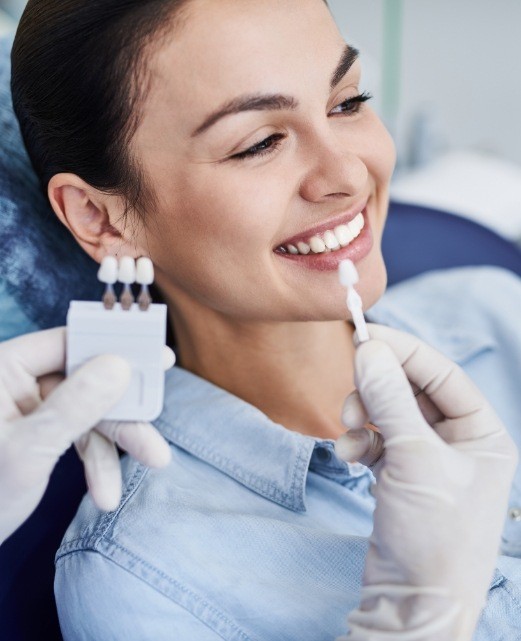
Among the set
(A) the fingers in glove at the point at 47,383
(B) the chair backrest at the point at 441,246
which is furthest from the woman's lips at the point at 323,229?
(B) the chair backrest at the point at 441,246

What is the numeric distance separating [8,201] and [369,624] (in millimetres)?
815

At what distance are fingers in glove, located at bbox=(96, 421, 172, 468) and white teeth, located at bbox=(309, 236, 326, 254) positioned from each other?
1.28 ft

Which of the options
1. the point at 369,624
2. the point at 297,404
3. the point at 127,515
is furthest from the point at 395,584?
the point at 297,404

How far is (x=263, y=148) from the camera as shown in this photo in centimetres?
102

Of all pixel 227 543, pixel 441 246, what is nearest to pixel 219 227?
pixel 227 543

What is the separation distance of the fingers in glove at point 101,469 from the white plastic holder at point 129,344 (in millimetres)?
54

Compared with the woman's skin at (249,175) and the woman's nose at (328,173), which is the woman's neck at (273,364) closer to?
the woman's skin at (249,175)

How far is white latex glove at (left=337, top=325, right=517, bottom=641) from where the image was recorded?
2.57 feet

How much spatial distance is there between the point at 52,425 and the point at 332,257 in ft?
1.58

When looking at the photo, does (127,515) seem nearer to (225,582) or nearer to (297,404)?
(225,582)

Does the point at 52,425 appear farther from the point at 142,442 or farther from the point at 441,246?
the point at 441,246

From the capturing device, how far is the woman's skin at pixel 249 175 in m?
0.96

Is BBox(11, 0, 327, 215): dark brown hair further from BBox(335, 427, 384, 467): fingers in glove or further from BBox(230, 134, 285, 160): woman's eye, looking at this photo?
BBox(335, 427, 384, 467): fingers in glove

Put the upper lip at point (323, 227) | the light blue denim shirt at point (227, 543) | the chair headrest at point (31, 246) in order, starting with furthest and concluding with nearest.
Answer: the chair headrest at point (31, 246) → the upper lip at point (323, 227) → the light blue denim shirt at point (227, 543)
